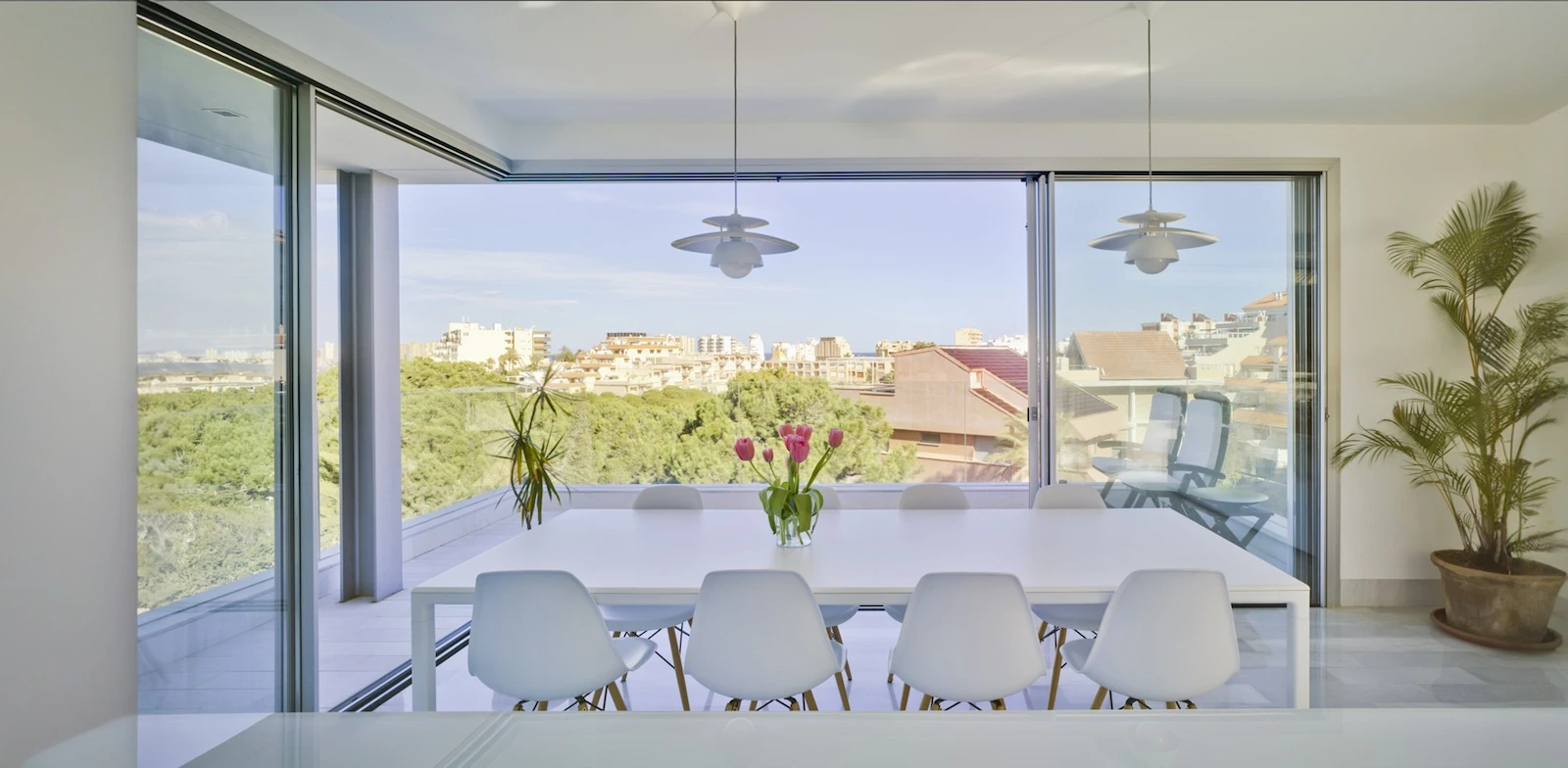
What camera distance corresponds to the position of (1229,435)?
10.7 feet

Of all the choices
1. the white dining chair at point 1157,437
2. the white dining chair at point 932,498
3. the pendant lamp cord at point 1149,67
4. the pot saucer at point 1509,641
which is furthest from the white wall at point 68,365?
the pot saucer at point 1509,641

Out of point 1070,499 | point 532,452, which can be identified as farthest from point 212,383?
point 1070,499

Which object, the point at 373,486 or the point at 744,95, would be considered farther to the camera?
the point at 373,486

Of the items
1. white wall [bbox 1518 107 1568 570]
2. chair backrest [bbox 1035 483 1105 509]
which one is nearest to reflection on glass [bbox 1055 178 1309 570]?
chair backrest [bbox 1035 483 1105 509]

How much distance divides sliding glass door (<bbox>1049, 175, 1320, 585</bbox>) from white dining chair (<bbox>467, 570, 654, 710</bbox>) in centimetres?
256

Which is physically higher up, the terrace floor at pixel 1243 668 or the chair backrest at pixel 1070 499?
the chair backrest at pixel 1070 499

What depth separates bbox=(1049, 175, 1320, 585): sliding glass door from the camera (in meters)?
3.22

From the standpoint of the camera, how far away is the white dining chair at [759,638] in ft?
5.28

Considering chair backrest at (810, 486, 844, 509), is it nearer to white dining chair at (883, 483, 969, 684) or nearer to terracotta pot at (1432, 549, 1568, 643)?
white dining chair at (883, 483, 969, 684)

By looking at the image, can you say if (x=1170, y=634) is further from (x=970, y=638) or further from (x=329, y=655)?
(x=329, y=655)

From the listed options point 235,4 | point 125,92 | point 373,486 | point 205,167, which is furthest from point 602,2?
point 373,486

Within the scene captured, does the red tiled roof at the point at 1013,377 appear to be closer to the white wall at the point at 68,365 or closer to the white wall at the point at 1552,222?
the white wall at the point at 1552,222

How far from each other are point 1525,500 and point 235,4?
13.0 ft

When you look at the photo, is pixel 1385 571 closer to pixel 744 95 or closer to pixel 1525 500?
pixel 1525 500
